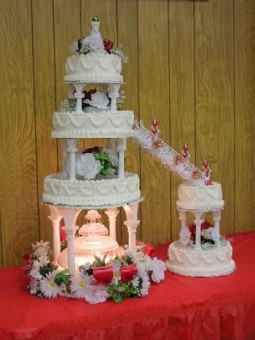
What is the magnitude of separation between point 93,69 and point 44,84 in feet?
2.17

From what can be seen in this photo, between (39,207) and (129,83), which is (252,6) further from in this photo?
(39,207)

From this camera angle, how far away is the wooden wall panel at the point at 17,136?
323 cm

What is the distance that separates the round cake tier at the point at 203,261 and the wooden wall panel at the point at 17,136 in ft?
2.91

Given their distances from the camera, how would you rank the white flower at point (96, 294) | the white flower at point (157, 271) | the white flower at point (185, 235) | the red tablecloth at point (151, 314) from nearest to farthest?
the red tablecloth at point (151, 314) → the white flower at point (96, 294) → the white flower at point (157, 271) → the white flower at point (185, 235)

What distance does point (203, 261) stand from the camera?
299cm

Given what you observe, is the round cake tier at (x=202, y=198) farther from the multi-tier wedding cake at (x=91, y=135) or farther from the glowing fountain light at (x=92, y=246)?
the glowing fountain light at (x=92, y=246)

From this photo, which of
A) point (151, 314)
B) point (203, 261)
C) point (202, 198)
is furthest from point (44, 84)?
point (151, 314)

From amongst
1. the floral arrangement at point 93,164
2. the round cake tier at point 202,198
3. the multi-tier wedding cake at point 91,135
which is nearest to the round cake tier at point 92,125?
the multi-tier wedding cake at point 91,135

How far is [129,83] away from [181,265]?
3.80 feet

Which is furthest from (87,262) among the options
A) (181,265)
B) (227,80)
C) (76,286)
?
(227,80)

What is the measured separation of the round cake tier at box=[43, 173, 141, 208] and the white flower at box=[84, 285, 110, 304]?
1.23ft

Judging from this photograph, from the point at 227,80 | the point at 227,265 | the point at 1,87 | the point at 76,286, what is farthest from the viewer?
the point at 227,80

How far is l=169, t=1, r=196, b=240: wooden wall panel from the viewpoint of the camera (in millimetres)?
3615

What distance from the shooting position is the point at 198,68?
370 centimetres
